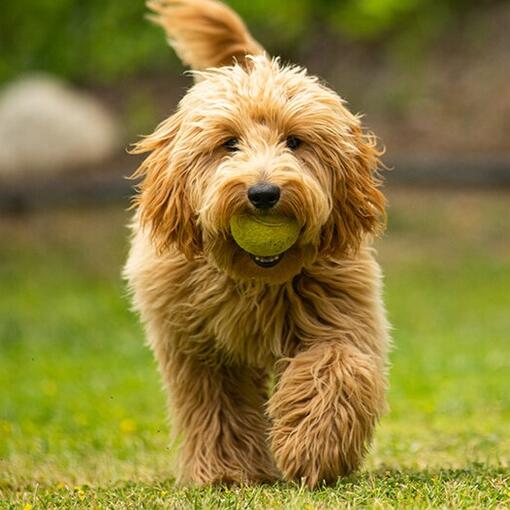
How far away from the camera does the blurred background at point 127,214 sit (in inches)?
343

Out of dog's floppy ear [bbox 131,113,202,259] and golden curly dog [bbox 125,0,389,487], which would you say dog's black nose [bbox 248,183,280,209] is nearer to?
golden curly dog [bbox 125,0,389,487]

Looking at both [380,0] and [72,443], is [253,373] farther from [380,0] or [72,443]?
[380,0]

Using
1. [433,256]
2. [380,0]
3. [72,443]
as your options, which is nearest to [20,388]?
[72,443]

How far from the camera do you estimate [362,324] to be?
6094 millimetres

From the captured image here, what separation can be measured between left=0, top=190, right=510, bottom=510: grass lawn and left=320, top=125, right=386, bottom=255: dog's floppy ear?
1082 mm

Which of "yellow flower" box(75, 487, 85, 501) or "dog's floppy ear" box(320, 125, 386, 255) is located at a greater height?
"dog's floppy ear" box(320, 125, 386, 255)

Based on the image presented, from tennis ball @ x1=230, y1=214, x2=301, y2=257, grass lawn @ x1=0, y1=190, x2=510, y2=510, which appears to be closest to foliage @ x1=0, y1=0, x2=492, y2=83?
grass lawn @ x1=0, y1=190, x2=510, y2=510

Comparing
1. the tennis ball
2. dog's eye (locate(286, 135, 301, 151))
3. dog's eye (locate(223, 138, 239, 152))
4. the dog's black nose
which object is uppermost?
dog's eye (locate(286, 135, 301, 151))

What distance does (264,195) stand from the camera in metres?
5.38

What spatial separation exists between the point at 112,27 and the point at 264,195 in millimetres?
14144

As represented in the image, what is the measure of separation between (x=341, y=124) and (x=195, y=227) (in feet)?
2.63

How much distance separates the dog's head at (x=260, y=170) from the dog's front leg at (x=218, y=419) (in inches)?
30.5

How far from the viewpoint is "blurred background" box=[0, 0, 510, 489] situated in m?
8.71

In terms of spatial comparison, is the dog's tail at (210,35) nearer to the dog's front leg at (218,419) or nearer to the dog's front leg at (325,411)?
the dog's front leg at (218,419)
